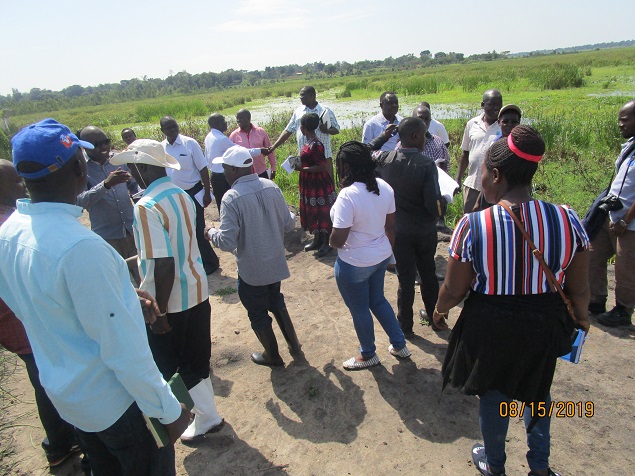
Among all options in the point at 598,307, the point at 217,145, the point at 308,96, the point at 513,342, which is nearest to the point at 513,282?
the point at 513,342

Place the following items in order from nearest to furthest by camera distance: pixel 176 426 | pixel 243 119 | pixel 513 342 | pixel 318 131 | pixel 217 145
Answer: pixel 176 426 < pixel 513 342 < pixel 217 145 < pixel 318 131 < pixel 243 119

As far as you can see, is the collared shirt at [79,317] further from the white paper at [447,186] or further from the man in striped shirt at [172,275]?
the white paper at [447,186]

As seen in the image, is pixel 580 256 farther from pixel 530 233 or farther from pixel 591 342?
pixel 591 342

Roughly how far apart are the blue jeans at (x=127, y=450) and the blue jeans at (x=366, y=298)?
5.36ft

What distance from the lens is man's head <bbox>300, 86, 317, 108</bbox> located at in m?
5.56

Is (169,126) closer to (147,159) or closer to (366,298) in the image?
(147,159)

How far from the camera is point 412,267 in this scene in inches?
140

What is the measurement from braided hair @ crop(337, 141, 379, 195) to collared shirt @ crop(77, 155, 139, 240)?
2.06 meters

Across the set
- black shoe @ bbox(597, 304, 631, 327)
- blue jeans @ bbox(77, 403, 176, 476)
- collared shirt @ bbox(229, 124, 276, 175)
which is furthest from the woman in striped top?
collared shirt @ bbox(229, 124, 276, 175)

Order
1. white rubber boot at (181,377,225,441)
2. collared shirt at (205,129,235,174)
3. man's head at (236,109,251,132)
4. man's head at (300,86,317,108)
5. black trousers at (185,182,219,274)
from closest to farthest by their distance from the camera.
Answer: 1. white rubber boot at (181,377,225,441)
2. black trousers at (185,182,219,274)
3. collared shirt at (205,129,235,174)
4. man's head at (300,86,317,108)
5. man's head at (236,109,251,132)

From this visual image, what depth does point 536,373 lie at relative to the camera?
1896 mm

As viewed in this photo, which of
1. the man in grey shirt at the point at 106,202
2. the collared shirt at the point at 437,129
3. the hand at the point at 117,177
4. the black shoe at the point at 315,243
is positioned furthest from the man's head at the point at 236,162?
the collared shirt at the point at 437,129

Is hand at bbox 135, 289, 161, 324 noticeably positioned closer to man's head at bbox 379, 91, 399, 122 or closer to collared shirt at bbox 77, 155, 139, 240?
collared shirt at bbox 77, 155, 139, 240

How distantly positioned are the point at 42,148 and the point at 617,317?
431 cm
